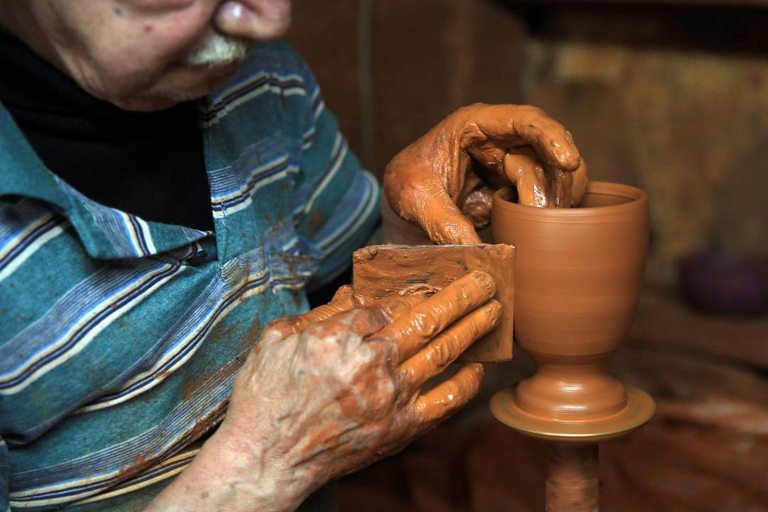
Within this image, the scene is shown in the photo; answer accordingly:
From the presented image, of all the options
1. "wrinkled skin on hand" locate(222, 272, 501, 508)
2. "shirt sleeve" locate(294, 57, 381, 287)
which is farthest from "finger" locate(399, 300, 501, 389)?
"shirt sleeve" locate(294, 57, 381, 287)

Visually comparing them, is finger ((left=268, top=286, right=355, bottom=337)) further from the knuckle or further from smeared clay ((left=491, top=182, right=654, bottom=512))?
smeared clay ((left=491, top=182, right=654, bottom=512))

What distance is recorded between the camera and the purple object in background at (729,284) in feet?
9.70

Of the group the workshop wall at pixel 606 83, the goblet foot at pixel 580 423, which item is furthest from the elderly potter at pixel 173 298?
the workshop wall at pixel 606 83

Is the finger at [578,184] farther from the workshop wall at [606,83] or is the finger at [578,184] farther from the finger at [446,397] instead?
the workshop wall at [606,83]

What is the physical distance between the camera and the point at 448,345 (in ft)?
3.65

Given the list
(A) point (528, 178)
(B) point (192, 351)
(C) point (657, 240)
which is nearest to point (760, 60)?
(C) point (657, 240)

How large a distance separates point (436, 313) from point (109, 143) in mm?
536

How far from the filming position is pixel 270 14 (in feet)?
3.46

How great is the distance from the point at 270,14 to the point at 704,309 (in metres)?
2.44

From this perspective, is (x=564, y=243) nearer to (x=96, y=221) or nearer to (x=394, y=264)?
(x=394, y=264)

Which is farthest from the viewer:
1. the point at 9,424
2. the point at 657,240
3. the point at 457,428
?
the point at 657,240

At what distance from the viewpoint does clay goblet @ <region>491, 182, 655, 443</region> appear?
4.05 ft

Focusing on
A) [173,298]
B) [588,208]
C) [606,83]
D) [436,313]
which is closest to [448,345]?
[436,313]

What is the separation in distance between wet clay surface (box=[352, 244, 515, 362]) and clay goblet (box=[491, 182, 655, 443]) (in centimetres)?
9
